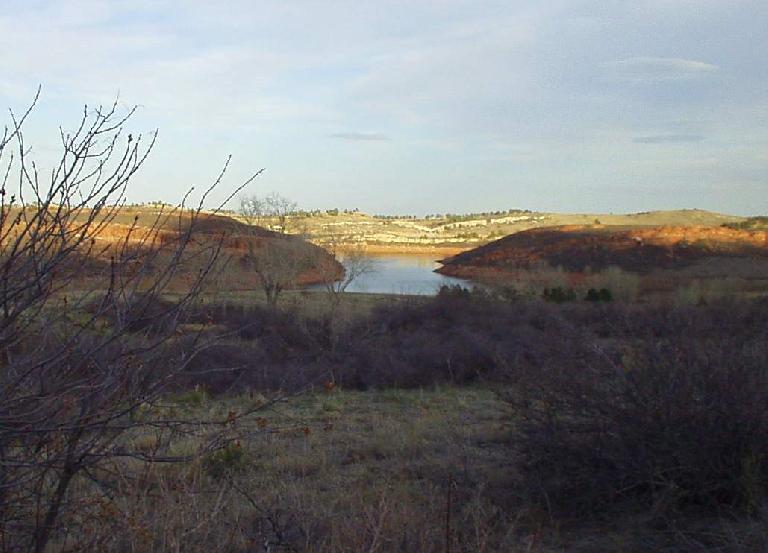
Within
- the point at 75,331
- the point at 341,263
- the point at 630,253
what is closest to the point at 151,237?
the point at 75,331

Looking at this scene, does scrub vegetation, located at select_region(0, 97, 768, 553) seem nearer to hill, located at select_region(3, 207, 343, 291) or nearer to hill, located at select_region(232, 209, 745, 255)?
hill, located at select_region(3, 207, 343, 291)

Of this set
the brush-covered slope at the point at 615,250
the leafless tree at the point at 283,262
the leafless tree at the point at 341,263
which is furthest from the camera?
the brush-covered slope at the point at 615,250

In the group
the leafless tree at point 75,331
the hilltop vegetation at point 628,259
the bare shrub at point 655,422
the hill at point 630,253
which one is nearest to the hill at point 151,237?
the leafless tree at point 75,331

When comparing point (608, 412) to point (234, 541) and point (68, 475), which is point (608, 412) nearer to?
point (234, 541)

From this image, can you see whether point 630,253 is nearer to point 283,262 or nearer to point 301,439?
point 283,262

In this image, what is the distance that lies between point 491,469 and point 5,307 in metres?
5.63

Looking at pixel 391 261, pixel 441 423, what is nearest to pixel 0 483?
pixel 441 423

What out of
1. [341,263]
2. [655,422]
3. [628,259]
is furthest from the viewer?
[628,259]

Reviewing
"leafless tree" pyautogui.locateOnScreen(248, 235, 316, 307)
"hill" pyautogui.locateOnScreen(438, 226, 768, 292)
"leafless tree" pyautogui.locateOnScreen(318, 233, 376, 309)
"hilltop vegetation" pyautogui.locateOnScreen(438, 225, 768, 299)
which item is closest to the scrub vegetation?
"leafless tree" pyautogui.locateOnScreen(318, 233, 376, 309)

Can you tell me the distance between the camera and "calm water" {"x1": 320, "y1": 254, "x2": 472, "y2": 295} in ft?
136

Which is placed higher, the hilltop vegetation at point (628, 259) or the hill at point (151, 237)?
the hill at point (151, 237)

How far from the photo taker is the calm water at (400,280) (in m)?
41.4

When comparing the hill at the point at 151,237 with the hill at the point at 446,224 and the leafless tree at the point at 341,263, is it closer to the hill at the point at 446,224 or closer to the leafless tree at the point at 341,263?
the leafless tree at the point at 341,263

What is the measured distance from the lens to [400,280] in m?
48.5
